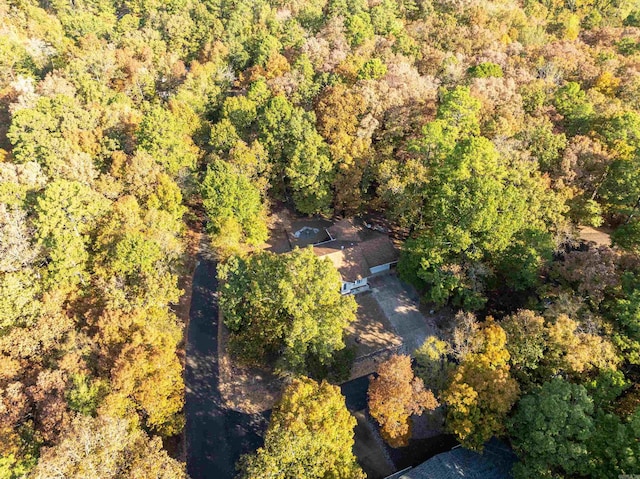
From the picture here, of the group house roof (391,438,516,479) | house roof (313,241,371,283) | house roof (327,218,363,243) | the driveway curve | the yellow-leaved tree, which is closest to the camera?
the yellow-leaved tree

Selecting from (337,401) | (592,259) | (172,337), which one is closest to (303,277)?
(337,401)

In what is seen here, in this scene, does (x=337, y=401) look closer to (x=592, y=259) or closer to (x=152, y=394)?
(x=152, y=394)

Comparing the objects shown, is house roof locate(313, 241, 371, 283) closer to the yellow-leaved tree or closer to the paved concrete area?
the paved concrete area

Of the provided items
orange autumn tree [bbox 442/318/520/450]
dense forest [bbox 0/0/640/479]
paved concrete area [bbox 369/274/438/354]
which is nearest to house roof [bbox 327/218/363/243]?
dense forest [bbox 0/0/640/479]

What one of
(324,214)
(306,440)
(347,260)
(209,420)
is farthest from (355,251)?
(306,440)

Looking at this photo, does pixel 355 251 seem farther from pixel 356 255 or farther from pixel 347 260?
pixel 347 260

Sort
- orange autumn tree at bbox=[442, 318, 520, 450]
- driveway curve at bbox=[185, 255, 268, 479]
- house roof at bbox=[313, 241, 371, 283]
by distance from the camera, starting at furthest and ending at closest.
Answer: house roof at bbox=[313, 241, 371, 283] → driveway curve at bbox=[185, 255, 268, 479] → orange autumn tree at bbox=[442, 318, 520, 450]

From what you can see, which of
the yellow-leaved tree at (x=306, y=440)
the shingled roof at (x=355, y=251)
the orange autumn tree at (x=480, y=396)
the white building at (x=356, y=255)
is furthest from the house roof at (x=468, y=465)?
the shingled roof at (x=355, y=251)
